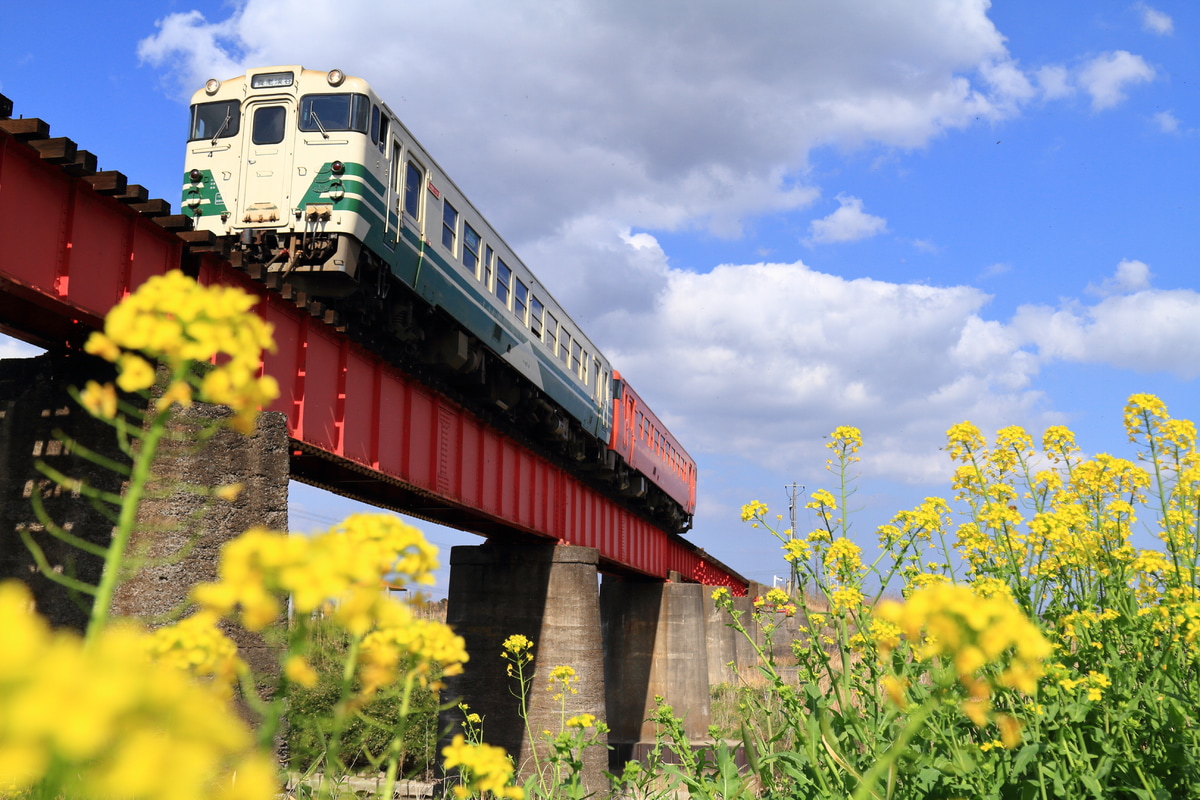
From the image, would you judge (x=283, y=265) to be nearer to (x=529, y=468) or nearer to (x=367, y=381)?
(x=367, y=381)

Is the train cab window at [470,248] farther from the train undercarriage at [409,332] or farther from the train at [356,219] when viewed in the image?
the train undercarriage at [409,332]

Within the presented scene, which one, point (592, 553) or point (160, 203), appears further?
point (592, 553)

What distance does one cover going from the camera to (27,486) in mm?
7895

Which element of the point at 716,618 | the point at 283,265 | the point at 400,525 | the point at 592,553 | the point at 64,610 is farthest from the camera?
the point at 716,618

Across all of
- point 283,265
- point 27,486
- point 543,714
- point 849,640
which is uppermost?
point 283,265

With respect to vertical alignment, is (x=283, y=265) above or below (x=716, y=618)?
above

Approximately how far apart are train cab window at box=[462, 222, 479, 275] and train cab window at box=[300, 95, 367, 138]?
10.7 ft

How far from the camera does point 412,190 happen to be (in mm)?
13758

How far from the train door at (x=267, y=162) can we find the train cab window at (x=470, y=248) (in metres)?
3.51

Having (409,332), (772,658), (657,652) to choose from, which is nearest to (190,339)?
(772,658)

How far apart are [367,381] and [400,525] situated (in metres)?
11.4

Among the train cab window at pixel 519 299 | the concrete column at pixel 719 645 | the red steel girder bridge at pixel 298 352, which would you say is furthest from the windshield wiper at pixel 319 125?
the concrete column at pixel 719 645

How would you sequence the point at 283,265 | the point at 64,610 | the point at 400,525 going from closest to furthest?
the point at 400,525 < the point at 64,610 < the point at 283,265

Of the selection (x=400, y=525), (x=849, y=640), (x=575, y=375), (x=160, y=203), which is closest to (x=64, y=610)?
(x=160, y=203)
